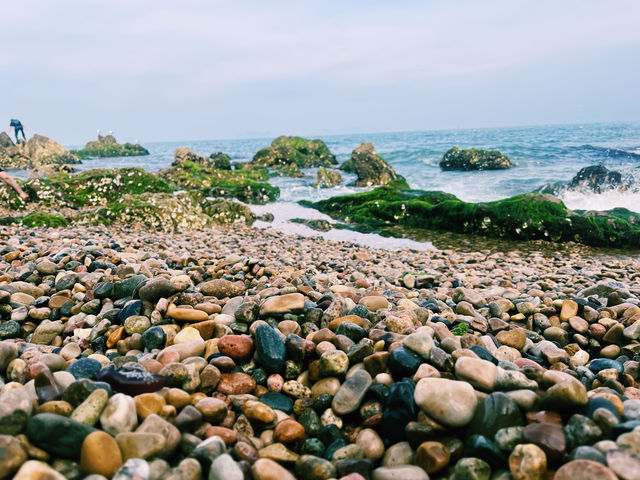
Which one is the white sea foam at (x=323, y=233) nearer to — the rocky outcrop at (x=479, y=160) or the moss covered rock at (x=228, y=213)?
the moss covered rock at (x=228, y=213)

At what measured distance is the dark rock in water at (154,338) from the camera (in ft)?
7.61

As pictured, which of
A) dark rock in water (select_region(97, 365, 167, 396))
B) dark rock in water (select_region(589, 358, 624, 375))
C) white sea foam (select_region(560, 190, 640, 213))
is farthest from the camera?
white sea foam (select_region(560, 190, 640, 213))

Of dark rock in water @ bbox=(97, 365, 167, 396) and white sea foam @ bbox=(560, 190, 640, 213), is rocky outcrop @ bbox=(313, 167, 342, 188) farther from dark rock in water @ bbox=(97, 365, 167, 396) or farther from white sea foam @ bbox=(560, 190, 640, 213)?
dark rock in water @ bbox=(97, 365, 167, 396)

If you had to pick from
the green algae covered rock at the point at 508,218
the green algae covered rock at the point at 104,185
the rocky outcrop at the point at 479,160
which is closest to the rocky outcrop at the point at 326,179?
the green algae covered rock at the point at 508,218

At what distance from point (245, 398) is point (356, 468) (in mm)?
631

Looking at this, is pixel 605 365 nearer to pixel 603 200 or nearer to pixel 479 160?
pixel 603 200

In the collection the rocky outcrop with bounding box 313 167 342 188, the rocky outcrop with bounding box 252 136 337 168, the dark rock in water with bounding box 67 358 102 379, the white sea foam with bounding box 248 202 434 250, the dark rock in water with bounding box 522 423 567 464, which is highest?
the rocky outcrop with bounding box 252 136 337 168

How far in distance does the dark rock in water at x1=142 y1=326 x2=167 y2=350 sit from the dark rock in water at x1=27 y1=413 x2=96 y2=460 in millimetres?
930

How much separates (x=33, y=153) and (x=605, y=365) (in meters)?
48.5

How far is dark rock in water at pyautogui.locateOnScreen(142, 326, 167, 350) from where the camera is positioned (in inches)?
A: 91.3

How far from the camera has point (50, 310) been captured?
2982 millimetres

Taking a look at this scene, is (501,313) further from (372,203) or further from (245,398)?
(372,203)

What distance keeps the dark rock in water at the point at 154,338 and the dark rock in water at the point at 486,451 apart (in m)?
1.73

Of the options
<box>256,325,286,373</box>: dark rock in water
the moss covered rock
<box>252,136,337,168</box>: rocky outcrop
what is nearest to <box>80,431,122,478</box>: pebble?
<box>256,325,286,373</box>: dark rock in water
